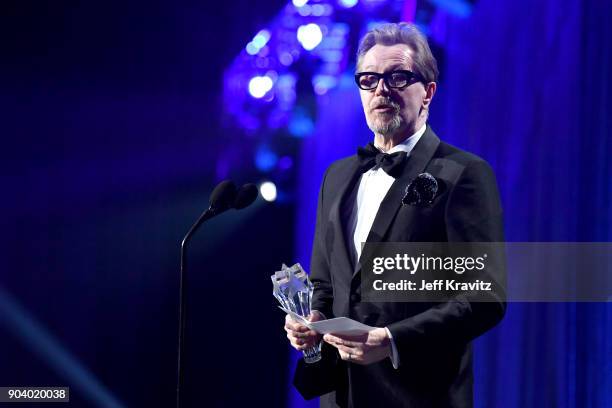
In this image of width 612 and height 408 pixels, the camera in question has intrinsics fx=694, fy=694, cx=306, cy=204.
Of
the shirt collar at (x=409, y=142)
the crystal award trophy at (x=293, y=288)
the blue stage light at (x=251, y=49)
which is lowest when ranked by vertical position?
the crystal award trophy at (x=293, y=288)

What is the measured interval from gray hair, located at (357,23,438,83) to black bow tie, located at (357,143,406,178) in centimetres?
32

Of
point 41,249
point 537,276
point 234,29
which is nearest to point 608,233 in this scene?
point 537,276

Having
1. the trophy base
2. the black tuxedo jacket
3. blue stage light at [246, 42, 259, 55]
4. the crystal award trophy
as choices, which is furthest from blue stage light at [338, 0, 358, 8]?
the trophy base

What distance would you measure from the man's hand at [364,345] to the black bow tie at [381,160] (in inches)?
21.5

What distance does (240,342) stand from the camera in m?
3.90

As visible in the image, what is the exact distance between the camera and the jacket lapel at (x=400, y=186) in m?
2.21

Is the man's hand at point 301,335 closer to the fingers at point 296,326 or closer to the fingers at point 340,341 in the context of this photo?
the fingers at point 296,326

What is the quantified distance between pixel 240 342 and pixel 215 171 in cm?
97

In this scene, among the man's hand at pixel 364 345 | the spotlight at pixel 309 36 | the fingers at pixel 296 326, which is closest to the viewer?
the man's hand at pixel 364 345

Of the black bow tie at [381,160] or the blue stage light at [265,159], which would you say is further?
the blue stage light at [265,159]

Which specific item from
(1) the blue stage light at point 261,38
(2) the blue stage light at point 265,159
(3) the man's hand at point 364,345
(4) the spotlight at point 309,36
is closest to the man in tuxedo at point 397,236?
(3) the man's hand at point 364,345

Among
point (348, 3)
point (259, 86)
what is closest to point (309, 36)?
point (348, 3)

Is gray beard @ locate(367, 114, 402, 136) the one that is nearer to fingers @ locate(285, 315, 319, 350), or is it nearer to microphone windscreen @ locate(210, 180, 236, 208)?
microphone windscreen @ locate(210, 180, 236, 208)

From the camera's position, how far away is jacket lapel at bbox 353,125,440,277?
2207mm
